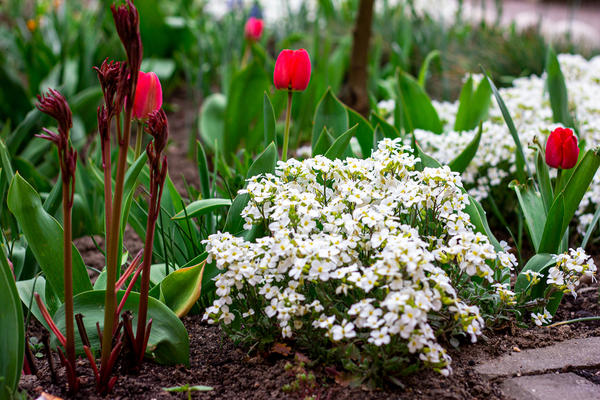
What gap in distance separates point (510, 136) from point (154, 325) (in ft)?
5.24

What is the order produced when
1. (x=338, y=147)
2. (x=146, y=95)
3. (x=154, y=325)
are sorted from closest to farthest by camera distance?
(x=154, y=325) < (x=146, y=95) < (x=338, y=147)

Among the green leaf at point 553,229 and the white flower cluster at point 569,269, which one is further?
the green leaf at point 553,229

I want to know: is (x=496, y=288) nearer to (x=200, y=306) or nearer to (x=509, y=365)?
(x=509, y=365)

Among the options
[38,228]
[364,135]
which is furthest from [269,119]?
[38,228]

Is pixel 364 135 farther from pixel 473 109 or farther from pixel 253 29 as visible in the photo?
pixel 253 29

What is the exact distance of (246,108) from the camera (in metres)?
3.31

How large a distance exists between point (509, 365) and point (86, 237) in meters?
1.85

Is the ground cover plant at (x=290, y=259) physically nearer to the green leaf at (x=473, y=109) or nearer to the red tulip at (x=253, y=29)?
the green leaf at (x=473, y=109)

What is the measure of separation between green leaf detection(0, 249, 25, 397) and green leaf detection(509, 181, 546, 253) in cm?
134

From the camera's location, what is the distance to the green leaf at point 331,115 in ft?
7.25

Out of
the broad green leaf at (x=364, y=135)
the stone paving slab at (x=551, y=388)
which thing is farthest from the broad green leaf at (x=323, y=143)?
the stone paving slab at (x=551, y=388)

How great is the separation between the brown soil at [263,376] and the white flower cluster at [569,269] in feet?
0.52

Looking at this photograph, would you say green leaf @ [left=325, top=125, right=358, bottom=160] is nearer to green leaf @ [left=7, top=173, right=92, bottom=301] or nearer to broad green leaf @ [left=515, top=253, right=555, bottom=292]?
broad green leaf @ [left=515, top=253, right=555, bottom=292]

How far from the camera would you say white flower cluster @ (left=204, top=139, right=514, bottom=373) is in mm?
1311
